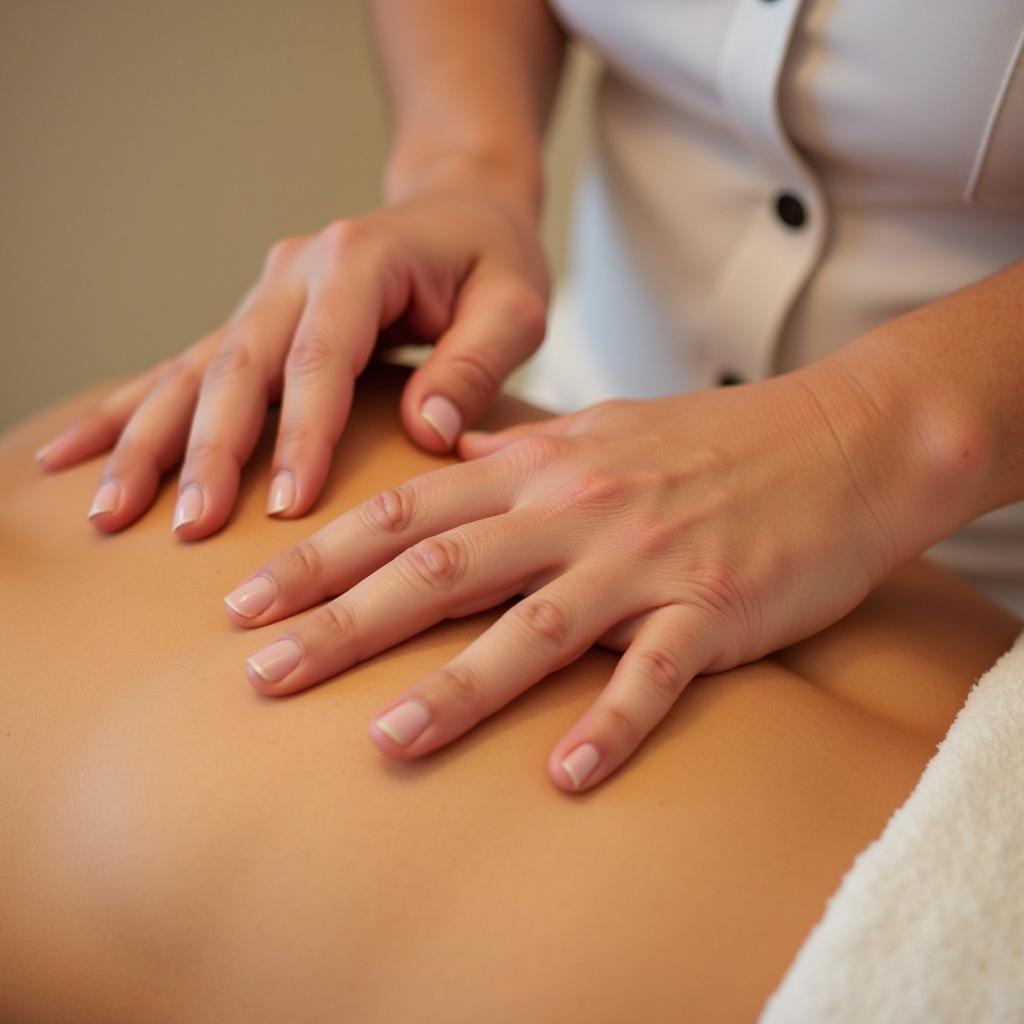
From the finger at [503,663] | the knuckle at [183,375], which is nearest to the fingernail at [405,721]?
the finger at [503,663]

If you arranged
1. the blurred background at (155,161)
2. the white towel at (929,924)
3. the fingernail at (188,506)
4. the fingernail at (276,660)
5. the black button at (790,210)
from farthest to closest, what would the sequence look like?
the blurred background at (155,161)
the black button at (790,210)
the fingernail at (188,506)
the fingernail at (276,660)
the white towel at (929,924)

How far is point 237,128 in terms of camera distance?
167 centimetres

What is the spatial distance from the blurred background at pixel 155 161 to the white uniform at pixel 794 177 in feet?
2.11

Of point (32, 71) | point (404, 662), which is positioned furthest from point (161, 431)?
point (32, 71)

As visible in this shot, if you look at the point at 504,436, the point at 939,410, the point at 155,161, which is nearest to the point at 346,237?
the point at 504,436

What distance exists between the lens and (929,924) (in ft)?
1.41

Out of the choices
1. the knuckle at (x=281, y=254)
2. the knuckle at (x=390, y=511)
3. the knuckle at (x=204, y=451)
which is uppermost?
the knuckle at (x=281, y=254)

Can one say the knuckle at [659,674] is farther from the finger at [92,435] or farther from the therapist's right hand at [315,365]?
the finger at [92,435]

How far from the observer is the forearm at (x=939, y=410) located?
2.09ft

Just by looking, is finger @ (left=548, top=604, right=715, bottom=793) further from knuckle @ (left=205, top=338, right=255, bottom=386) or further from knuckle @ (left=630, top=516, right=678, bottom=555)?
knuckle @ (left=205, top=338, right=255, bottom=386)

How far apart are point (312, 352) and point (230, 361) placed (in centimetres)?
6

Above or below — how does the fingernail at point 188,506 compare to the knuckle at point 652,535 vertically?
above

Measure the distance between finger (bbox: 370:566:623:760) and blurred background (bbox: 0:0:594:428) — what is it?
1145 mm

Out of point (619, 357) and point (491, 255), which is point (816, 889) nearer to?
point (491, 255)
